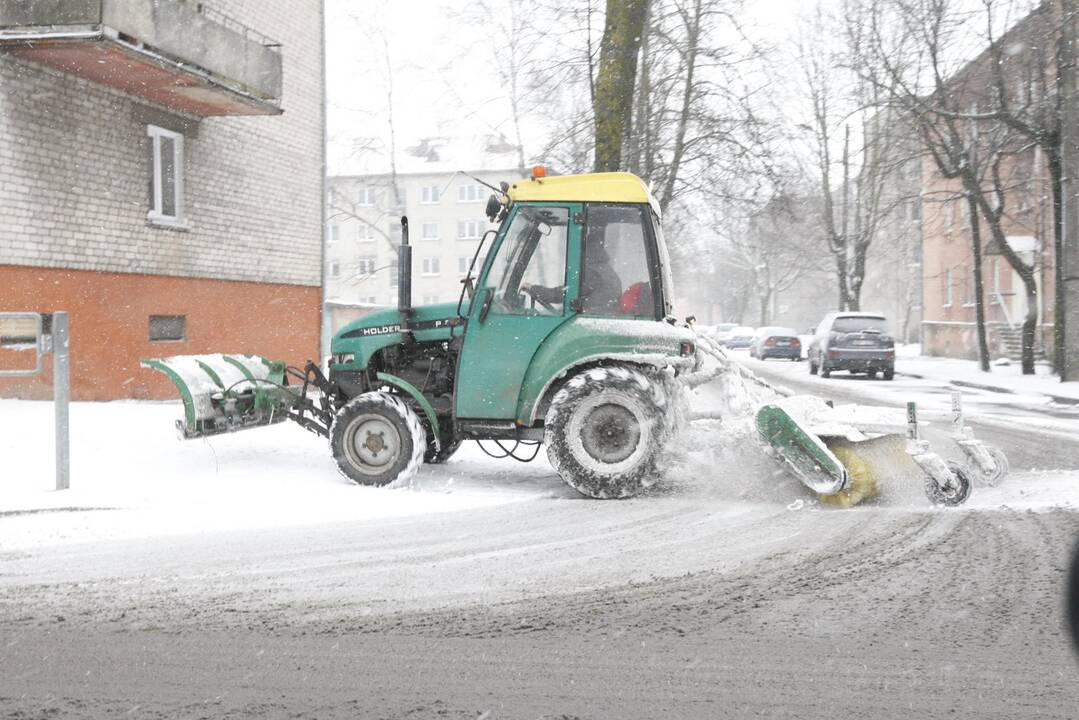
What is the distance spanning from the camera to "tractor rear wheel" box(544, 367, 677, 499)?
23.9 ft

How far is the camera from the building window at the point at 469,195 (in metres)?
67.8

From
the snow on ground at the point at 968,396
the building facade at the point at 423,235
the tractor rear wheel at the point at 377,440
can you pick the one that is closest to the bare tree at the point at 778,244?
the snow on ground at the point at 968,396

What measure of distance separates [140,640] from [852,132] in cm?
3840

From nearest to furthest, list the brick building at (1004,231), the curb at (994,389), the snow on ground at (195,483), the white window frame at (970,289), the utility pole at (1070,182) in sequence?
the snow on ground at (195,483)
the curb at (994,389)
the utility pole at (1070,182)
the brick building at (1004,231)
the white window frame at (970,289)

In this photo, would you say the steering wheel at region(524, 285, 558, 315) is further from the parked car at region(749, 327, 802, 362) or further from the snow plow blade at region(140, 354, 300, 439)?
the parked car at region(749, 327, 802, 362)

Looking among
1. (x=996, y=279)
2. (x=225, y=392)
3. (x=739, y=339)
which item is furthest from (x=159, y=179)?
(x=739, y=339)

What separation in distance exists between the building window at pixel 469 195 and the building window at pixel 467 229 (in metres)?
1.56

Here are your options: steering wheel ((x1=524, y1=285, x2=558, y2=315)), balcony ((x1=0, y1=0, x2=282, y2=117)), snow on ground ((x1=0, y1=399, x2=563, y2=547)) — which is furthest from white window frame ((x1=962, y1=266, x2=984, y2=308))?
steering wheel ((x1=524, y1=285, x2=558, y2=315))

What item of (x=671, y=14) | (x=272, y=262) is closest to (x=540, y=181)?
(x=272, y=262)

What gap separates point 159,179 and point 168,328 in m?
2.36

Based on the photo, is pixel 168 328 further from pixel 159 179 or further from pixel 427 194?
pixel 427 194

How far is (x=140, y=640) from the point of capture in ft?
12.8

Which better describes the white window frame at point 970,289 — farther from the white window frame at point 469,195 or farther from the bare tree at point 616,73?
the white window frame at point 469,195

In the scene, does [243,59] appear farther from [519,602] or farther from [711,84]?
[519,602]
